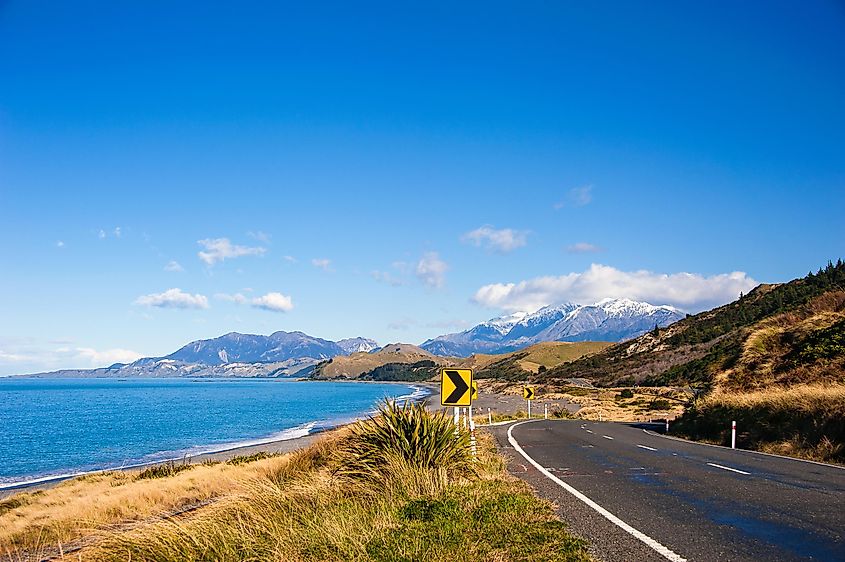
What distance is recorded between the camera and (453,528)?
7.82 m

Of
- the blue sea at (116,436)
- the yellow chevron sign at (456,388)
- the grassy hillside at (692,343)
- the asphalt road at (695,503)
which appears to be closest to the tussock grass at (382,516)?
the asphalt road at (695,503)

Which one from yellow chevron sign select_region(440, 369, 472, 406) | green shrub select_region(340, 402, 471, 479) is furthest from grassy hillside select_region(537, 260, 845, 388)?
green shrub select_region(340, 402, 471, 479)

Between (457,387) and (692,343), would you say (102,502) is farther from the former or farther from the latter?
(692,343)

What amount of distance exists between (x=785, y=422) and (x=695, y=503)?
1276 cm

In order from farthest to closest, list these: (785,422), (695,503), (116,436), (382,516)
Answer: (116,436), (785,422), (695,503), (382,516)

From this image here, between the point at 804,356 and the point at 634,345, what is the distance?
3845 inches

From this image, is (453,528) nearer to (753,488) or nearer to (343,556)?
(343,556)

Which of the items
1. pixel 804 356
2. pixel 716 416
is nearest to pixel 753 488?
pixel 716 416

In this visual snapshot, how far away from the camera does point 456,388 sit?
1535 centimetres

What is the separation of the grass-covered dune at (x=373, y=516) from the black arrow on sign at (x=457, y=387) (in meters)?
1.59

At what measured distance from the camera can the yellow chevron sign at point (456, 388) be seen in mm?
15250

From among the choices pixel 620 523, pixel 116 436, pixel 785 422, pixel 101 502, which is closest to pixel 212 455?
pixel 101 502

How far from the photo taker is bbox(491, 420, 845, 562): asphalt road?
7379 mm

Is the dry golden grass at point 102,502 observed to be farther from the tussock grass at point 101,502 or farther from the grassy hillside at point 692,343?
the grassy hillside at point 692,343
